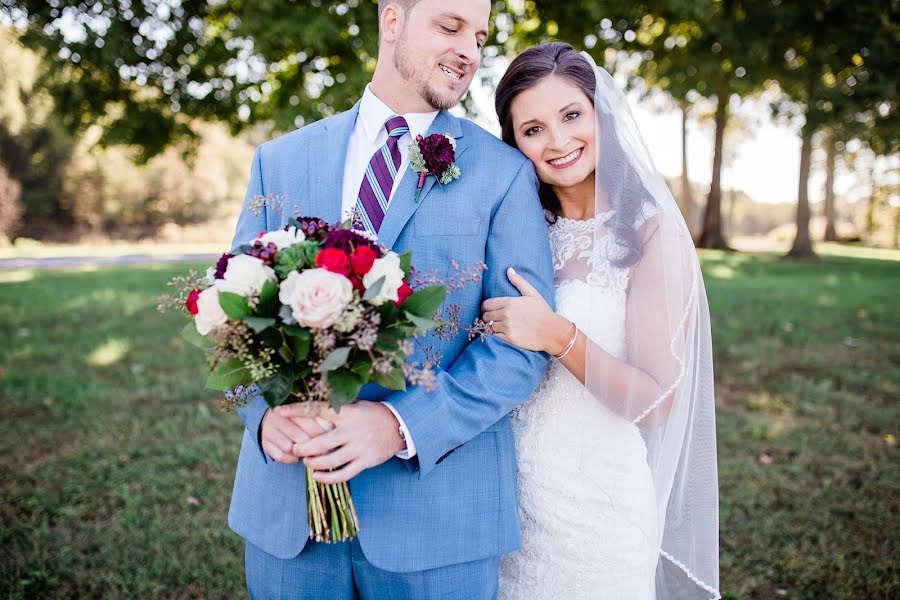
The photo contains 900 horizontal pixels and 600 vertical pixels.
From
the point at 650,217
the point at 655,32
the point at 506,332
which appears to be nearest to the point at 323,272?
the point at 506,332

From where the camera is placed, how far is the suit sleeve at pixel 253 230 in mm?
2080

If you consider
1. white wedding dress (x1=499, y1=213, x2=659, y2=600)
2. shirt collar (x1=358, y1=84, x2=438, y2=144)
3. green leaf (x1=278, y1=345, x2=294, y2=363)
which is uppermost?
shirt collar (x1=358, y1=84, x2=438, y2=144)

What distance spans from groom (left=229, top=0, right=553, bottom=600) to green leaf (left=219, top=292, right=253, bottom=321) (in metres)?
0.37

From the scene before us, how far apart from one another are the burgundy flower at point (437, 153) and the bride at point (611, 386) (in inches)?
24.6

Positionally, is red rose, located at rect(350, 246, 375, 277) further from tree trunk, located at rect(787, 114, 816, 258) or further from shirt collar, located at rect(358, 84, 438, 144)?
tree trunk, located at rect(787, 114, 816, 258)

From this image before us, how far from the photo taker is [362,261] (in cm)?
166

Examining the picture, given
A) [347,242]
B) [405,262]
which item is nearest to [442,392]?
[405,262]

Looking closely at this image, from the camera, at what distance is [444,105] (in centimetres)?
241

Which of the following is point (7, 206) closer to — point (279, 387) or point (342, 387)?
point (279, 387)

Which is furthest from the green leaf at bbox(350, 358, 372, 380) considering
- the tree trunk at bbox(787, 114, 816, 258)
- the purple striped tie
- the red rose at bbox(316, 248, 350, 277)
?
the tree trunk at bbox(787, 114, 816, 258)

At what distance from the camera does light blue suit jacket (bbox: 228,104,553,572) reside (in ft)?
6.61

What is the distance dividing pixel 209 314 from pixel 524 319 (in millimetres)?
974

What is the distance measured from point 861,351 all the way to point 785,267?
472 inches

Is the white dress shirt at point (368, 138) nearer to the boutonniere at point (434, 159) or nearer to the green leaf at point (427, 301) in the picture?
the boutonniere at point (434, 159)
